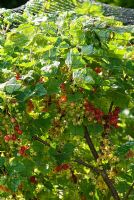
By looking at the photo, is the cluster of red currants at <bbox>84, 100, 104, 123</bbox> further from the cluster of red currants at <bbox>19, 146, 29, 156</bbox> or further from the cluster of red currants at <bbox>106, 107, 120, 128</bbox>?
the cluster of red currants at <bbox>19, 146, 29, 156</bbox>

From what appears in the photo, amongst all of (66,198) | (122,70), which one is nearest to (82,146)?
(66,198)

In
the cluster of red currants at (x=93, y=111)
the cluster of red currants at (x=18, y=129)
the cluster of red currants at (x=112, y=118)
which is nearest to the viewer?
the cluster of red currants at (x=18, y=129)

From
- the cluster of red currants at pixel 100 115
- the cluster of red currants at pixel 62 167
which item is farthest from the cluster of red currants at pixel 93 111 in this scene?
the cluster of red currants at pixel 62 167

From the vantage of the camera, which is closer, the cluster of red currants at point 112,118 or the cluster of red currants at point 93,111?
the cluster of red currants at point 93,111

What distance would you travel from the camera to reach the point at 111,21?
7.08ft

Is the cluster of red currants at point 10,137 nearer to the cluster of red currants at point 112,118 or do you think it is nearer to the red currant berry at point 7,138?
the red currant berry at point 7,138

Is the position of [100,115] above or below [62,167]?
above

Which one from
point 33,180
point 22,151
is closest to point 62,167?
point 33,180

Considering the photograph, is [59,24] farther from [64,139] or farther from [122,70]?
[64,139]

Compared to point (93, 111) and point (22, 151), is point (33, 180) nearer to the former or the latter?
point (22, 151)

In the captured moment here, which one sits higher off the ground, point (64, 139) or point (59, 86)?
point (59, 86)

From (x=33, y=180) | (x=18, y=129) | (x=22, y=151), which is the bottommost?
(x=33, y=180)

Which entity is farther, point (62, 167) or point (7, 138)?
point (62, 167)

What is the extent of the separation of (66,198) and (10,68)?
0.77 metres
